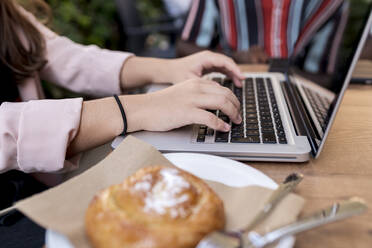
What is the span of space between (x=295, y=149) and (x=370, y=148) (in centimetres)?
16

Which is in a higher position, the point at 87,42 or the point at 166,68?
the point at 166,68

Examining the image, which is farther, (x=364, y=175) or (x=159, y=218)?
(x=364, y=175)

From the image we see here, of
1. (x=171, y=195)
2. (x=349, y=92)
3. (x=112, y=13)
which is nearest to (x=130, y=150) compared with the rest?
(x=171, y=195)

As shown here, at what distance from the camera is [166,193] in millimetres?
357

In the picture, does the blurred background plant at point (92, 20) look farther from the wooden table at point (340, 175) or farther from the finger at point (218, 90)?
the wooden table at point (340, 175)

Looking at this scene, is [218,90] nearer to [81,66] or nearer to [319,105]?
[319,105]

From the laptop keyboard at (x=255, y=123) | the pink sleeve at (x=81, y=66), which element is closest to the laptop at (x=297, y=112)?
the laptop keyboard at (x=255, y=123)

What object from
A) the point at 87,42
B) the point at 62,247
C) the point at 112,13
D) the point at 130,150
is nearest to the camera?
the point at 62,247

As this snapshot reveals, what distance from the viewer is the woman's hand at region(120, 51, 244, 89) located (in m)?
0.81

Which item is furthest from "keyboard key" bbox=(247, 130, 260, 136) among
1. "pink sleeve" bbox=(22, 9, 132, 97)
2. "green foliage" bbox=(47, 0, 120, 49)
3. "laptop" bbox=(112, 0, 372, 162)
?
"green foliage" bbox=(47, 0, 120, 49)

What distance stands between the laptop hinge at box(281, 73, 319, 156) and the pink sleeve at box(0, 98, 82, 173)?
1.30ft

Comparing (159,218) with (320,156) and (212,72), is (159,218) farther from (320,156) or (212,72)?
(212,72)

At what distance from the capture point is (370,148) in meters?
0.54

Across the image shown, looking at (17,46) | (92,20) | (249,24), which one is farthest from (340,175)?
(92,20)
